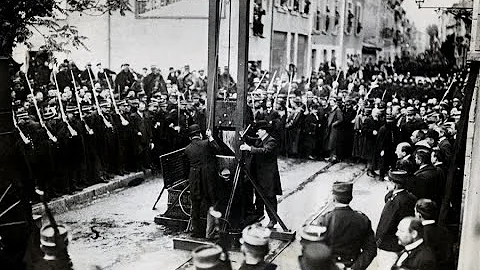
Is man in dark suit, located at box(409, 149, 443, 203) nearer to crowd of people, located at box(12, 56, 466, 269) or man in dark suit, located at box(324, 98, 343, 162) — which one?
crowd of people, located at box(12, 56, 466, 269)

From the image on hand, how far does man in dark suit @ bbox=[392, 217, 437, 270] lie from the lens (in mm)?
3150

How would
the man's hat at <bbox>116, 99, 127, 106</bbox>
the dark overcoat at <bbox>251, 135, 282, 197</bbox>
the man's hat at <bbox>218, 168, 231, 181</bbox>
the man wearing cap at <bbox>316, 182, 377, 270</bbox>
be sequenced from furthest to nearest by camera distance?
the man's hat at <bbox>116, 99, 127, 106</bbox>
the man's hat at <bbox>218, 168, 231, 181</bbox>
the dark overcoat at <bbox>251, 135, 282, 197</bbox>
the man wearing cap at <bbox>316, 182, 377, 270</bbox>

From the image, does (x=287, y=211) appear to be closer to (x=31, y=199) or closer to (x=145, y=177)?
(x=145, y=177)

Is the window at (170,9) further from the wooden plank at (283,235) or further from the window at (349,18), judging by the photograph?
the wooden plank at (283,235)

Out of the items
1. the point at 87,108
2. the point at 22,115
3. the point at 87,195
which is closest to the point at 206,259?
the point at 87,195

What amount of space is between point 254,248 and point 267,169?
1.60 feet

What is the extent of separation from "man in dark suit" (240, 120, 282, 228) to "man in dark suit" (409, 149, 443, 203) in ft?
2.56

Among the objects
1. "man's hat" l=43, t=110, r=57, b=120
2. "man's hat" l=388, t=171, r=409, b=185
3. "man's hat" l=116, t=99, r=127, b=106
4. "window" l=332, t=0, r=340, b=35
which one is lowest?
"man's hat" l=388, t=171, r=409, b=185

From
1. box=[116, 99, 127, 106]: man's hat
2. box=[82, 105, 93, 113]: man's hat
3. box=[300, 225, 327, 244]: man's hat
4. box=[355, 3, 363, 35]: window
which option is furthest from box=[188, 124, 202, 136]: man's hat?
box=[355, 3, 363, 35]: window

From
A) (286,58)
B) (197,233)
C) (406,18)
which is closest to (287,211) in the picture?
(197,233)

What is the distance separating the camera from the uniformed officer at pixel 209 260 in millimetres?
3371

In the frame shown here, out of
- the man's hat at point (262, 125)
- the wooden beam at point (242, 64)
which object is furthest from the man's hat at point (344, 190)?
the wooden beam at point (242, 64)

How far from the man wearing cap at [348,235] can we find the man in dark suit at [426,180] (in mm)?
308

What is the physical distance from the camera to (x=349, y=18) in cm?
336
